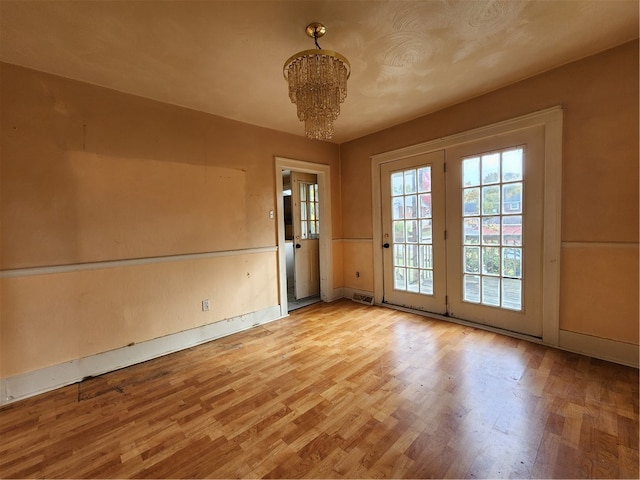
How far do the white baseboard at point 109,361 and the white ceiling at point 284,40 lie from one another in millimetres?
2214

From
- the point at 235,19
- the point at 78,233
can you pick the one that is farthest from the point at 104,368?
the point at 235,19

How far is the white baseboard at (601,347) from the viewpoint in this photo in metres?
2.13

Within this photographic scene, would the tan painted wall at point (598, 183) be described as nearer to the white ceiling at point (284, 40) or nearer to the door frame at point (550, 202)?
the door frame at point (550, 202)

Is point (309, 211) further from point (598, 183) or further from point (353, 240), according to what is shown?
point (598, 183)

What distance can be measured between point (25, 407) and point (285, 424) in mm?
1808

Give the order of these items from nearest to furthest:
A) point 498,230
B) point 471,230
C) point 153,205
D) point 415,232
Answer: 1. point 153,205
2. point 498,230
3. point 471,230
4. point 415,232

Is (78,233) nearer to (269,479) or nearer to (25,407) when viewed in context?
(25,407)

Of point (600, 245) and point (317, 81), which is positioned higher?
point (317, 81)

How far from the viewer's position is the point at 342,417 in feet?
5.57

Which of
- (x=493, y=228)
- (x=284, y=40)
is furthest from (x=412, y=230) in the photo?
(x=284, y=40)

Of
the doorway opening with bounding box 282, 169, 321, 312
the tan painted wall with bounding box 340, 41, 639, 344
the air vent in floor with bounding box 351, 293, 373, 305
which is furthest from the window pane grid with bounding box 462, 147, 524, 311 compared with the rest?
the doorway opening with bounding box 282, 169, 321, 312

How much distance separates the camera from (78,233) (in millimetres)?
2217

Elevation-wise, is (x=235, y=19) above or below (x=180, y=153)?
above

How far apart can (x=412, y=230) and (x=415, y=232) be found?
0.05 meters
